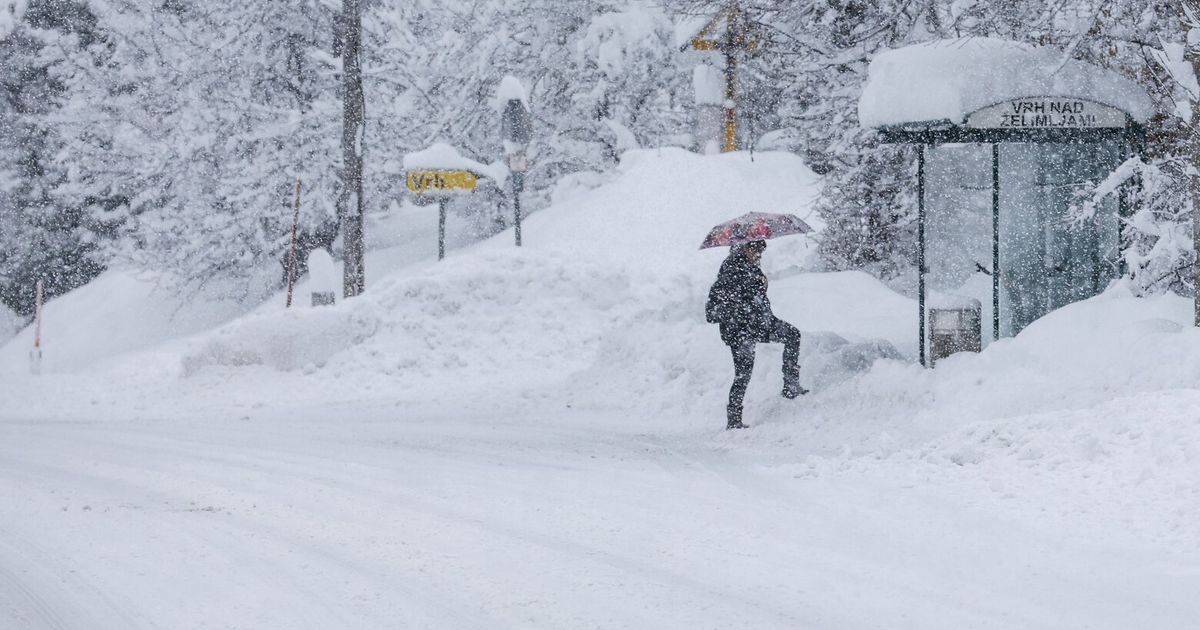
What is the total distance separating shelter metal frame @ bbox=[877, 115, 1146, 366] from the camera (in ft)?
40.5

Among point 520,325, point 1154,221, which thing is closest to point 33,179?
point 520,325

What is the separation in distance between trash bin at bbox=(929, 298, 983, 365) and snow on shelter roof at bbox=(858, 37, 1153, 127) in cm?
169

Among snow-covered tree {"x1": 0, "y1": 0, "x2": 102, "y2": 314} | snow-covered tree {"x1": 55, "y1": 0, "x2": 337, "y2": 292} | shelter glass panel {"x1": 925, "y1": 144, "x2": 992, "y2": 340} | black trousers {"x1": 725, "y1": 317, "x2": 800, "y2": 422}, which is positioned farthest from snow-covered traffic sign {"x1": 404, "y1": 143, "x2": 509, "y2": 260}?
snow-covered tree {"x1": 0, "y1": 0, "x2": 102, "y2": 314}

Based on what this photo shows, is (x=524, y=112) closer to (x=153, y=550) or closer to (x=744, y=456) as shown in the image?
(x=744, y=456)

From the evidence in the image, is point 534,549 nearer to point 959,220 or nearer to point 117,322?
point 959,220

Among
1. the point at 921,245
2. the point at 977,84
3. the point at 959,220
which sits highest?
the point at 977,84

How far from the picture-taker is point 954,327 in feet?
40.9

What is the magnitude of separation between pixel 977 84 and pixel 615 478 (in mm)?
5398

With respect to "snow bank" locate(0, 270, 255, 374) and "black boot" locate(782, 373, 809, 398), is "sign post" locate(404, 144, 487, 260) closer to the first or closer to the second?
"snow bank" locate(0, 270, 255, 374)

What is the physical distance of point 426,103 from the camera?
2742 centimetres

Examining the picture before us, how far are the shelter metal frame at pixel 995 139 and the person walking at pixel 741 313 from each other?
1.91m

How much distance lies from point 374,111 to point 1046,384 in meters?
18.0

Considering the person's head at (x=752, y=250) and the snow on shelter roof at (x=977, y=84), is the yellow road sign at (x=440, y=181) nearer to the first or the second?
the snow on shelter roof at (x=977, y=84)

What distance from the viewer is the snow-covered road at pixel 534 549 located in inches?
227
